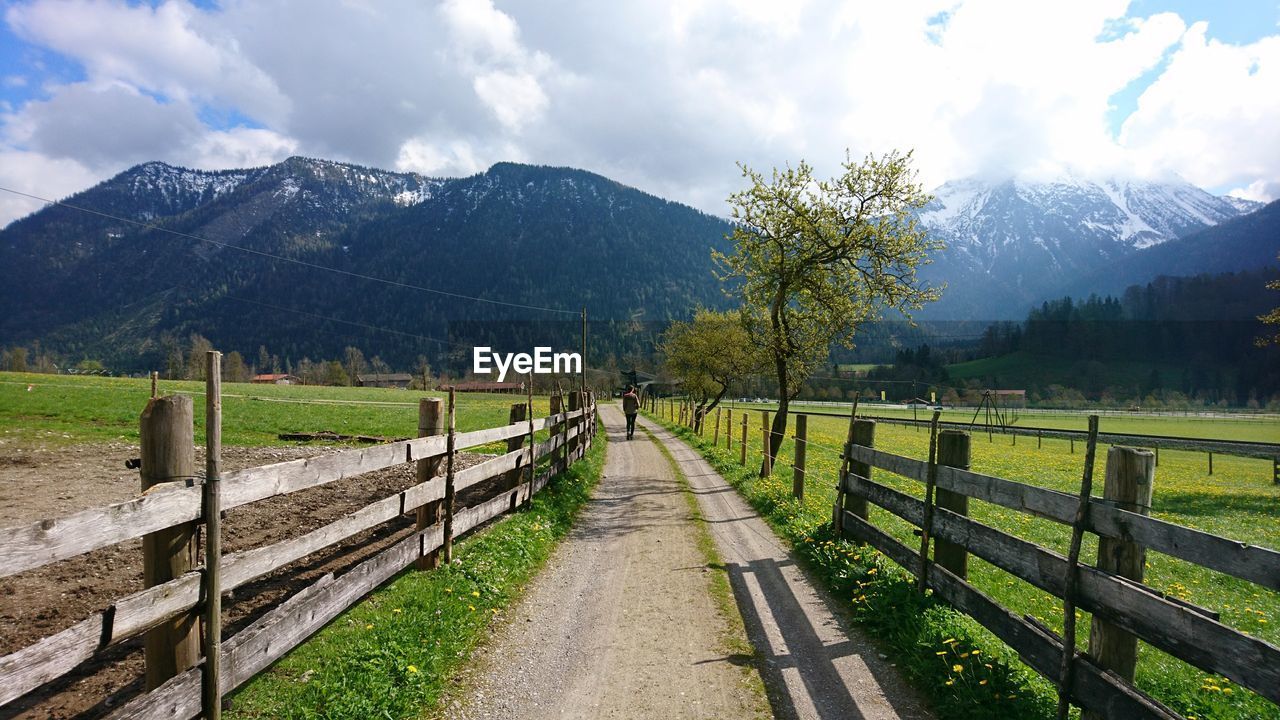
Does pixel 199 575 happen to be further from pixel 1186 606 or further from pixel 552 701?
pixel 1186 606

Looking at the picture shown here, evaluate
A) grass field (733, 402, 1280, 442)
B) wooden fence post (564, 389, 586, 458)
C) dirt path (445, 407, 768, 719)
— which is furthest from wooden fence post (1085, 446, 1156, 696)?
grass field (733, 402, 1280, 442)

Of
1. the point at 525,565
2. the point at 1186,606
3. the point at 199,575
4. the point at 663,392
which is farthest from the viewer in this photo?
the point at 663,392

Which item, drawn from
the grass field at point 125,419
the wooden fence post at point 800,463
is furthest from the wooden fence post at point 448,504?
the grass field at point 125,419

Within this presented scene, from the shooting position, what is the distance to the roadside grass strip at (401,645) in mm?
4172

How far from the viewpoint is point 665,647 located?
5641 millimetres

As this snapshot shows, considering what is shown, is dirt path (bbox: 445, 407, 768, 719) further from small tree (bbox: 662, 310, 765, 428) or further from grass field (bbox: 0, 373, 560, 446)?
small tree (bbox: 662, 310, 765, 428)

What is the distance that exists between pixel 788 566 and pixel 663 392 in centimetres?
11160

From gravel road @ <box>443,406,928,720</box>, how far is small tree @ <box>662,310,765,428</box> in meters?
25.4

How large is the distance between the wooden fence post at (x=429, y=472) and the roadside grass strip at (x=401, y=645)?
0.19 meters

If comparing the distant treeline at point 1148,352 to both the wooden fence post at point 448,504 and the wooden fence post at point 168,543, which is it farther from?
the wooden fence post at point 168,543

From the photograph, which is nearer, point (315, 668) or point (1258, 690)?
point (1258, 690)

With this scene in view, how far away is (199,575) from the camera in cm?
368

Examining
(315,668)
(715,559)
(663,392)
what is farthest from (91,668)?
(663,392)

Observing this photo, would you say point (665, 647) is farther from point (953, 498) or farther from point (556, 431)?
point (556, 431)
